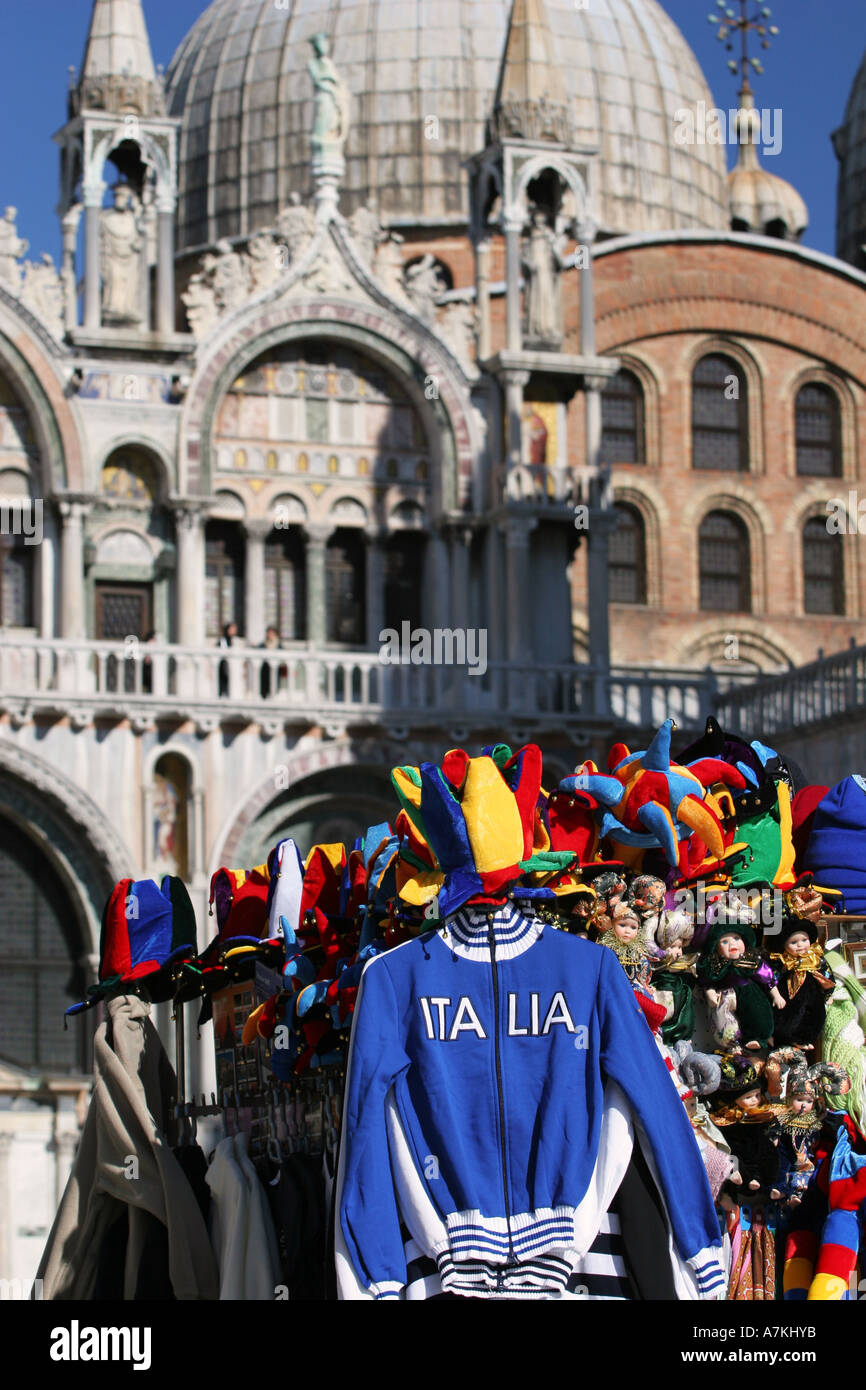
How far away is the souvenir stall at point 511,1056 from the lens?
6.93 metres

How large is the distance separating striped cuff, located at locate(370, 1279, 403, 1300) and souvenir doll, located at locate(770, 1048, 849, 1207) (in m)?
1.52

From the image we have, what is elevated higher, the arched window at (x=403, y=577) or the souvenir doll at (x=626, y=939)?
the arched window at (x=403, y=577)

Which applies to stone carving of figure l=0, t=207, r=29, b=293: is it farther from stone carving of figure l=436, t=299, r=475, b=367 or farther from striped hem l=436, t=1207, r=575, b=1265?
striped hem l=436, t=1207, r=575, b=1265

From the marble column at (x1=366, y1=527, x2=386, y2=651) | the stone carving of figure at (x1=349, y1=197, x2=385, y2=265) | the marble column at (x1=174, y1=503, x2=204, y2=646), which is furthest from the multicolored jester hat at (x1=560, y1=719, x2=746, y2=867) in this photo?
the stone carving of figure at (x1=349, y1=197, x2=385, y2=265)

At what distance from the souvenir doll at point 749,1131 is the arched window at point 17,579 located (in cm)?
1679

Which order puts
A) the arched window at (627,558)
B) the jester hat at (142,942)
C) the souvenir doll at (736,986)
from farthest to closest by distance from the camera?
the arched window at (627,558) → the jester hat at (142,942) → the souvenir doll at (736,986)

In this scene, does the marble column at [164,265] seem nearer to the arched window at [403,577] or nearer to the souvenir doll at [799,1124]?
the arched window at [403,577]

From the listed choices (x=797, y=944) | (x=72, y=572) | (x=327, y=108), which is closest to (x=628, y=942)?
(x=797, y=944)

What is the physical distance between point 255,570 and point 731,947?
1696 centimetres

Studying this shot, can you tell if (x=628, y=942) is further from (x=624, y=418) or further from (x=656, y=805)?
(x=624, y=418)

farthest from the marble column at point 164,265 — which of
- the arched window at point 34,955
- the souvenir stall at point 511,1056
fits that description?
the souvenir stall at point 511,1056

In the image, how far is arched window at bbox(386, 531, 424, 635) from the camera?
25047 mm
